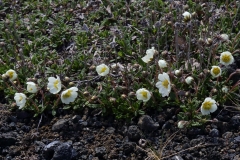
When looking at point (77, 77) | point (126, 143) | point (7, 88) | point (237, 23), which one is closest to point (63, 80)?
point (77, 77)

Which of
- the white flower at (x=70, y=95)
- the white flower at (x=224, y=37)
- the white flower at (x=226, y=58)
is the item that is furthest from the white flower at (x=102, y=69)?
the white flower at (x=224, y=37)

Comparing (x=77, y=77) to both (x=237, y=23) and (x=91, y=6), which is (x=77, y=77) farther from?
(x=237, y=23)

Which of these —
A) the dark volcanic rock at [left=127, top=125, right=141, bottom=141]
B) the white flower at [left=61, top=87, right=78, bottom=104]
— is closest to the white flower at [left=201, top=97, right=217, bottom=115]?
the dark volcanic rock at [left=127, top=125, right=141, bottom=141]

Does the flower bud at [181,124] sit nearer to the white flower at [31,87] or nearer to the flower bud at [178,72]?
the flower bud at [178,72]

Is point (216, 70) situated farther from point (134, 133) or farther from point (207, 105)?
point (134, 133)

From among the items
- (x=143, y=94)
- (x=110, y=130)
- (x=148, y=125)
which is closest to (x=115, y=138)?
(x=110, y=130)
